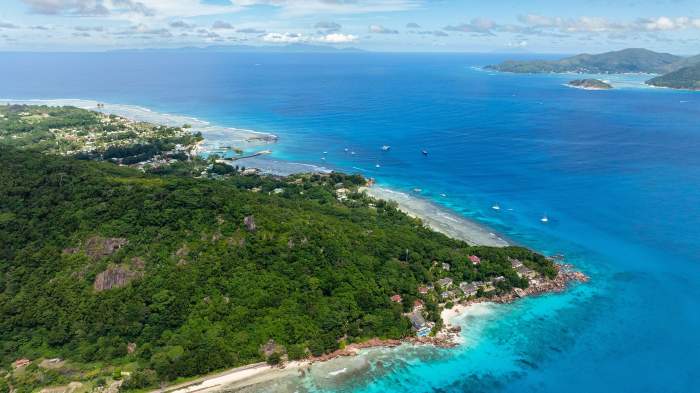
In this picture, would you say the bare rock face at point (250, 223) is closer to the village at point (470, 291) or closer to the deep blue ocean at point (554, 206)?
the village at point (470, 291)

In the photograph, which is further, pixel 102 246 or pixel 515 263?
pixel 515 263

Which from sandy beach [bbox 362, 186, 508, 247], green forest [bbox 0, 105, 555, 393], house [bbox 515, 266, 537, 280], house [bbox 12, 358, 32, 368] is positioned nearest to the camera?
house [bbox 12, 358, 32, 368]

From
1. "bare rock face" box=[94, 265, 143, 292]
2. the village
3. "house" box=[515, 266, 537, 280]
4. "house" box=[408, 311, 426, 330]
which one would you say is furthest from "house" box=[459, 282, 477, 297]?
"bare rock face" box=[94, 265, 143, 292]

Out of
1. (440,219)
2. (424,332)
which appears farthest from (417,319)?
(440,219)

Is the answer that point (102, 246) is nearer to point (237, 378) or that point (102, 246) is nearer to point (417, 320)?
point (237, 378)

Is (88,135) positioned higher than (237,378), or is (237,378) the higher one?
(88,135)

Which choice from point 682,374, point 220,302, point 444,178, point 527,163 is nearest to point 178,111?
point 444,178

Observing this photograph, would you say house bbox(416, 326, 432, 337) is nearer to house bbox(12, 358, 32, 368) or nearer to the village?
the village

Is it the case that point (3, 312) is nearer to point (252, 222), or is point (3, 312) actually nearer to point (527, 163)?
point (252, 222)
